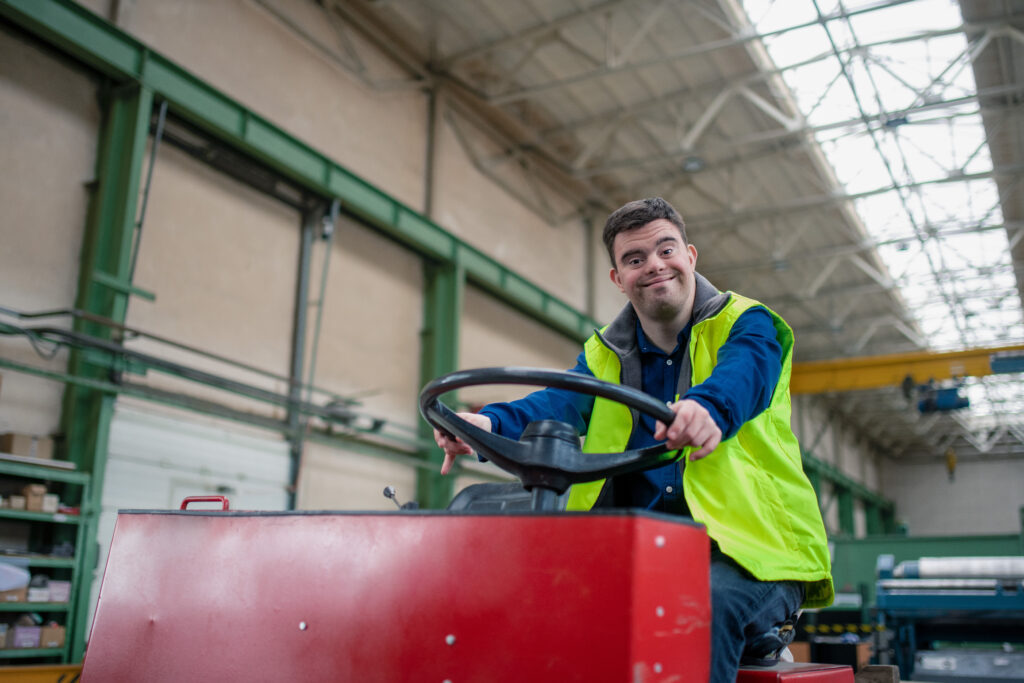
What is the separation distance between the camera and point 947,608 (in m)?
7.46

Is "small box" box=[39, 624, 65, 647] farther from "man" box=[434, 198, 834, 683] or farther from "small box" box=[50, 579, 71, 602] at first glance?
"man" box=[434, 198, 834, 683]

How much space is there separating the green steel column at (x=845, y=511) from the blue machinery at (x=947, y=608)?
66.6ft

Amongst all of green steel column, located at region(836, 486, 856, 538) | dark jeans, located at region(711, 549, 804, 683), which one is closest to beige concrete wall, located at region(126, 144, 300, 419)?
dark jeans, located at region(711, 549, 804, 683)

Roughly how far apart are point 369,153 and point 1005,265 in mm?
13818

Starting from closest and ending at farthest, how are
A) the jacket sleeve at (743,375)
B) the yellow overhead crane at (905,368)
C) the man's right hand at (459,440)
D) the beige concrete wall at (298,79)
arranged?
the jacket sleeve at (743,375)
the man's right hand at (459,440)
the beige concrete wall at (298,79)
the yellow overhead crane at (905,368)

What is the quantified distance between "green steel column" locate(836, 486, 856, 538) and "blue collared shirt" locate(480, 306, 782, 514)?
2764cm

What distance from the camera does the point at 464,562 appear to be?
135 cm

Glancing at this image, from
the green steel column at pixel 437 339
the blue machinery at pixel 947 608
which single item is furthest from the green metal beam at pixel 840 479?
the blue machinery at pixel 947 608

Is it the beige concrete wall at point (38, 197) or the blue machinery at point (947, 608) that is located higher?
the beige concrete wall at point (38, 197)

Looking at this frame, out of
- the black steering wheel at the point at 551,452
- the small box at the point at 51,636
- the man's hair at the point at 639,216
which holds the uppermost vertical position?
the man's hair at the point at 639,216

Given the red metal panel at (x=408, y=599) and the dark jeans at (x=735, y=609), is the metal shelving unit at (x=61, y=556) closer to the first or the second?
the red metal panel at (x=408, y=599)

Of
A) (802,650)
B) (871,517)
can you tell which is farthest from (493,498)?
(871,517)

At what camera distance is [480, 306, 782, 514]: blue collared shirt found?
1.68m

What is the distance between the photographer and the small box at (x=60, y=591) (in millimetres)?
6629
